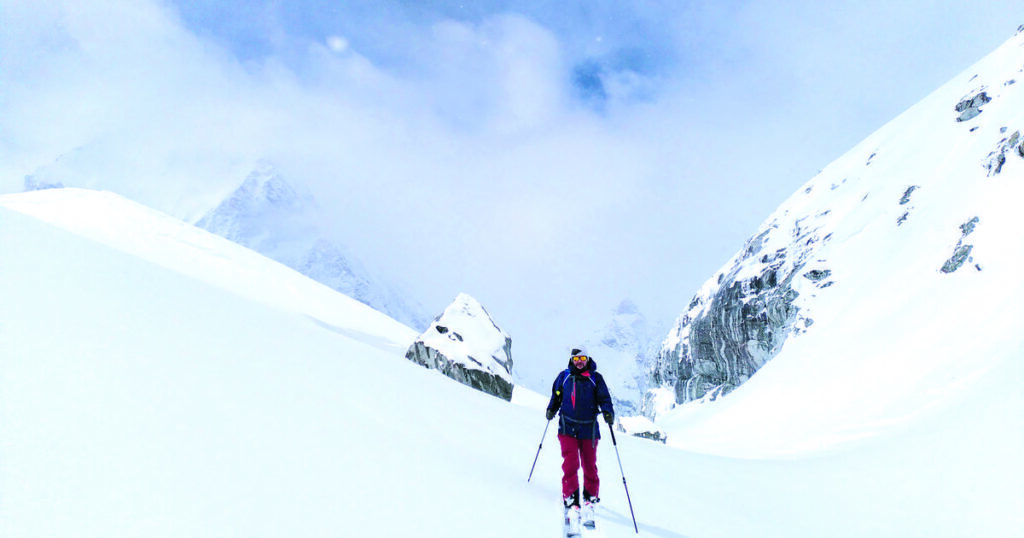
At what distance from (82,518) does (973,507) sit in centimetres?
1726

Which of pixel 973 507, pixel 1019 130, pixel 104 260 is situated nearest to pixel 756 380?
pixel 1019 130

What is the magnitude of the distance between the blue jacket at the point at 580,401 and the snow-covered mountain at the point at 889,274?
22.8m

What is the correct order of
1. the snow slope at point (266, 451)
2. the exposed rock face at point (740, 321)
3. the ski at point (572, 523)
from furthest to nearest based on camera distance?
the exposed rock face at point (740, 321) → the ski at point (572, 523) → the snow slope at point (266, 451)

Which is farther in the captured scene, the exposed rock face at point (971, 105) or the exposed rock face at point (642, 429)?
the exposed rock face at point (971, 105)

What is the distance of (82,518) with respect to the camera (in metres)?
2.42

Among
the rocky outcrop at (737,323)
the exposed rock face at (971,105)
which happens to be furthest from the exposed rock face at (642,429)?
the exposed rock face at (971,105)

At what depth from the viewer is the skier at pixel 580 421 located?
Answer: 5980mm

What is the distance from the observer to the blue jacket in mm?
6273

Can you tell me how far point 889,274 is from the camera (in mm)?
42250

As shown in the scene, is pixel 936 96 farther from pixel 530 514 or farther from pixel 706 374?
pixel 530 514

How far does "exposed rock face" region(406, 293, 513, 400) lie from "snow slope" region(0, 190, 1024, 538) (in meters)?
6.78

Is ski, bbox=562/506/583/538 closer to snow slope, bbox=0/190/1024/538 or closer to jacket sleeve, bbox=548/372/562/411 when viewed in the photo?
snow slope, bbox=0/190/1024/538

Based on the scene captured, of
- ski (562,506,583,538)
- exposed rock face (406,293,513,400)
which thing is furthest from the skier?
exposed rock face (406,293,513,400)

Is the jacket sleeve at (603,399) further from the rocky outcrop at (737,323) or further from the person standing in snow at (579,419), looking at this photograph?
the rocky outcrop at (737,323)
